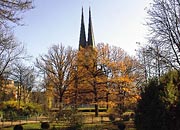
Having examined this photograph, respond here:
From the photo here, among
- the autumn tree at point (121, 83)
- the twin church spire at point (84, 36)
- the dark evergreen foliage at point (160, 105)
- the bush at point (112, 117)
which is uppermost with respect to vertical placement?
the twin church spire at point (84, 36)

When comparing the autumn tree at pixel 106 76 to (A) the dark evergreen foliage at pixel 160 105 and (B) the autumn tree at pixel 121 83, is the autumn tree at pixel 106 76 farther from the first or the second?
(A) the dark evergreen foliage at pixel 160 105

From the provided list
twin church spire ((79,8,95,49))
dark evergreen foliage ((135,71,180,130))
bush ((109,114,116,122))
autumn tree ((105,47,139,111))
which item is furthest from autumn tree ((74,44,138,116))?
twin church spire ((79,8,95,49))

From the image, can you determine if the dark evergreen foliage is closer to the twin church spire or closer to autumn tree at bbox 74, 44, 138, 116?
autumn tree at bbox 74, 44, 138, 116

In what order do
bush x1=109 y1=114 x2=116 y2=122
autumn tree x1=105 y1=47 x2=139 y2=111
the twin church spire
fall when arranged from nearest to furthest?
1. bush x1=109 y1=114 x2=116 y2=122
2. autumn tree x1=105 y1=47 x2=139 y2=111
3. the twin church spire

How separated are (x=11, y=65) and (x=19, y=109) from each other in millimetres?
11793

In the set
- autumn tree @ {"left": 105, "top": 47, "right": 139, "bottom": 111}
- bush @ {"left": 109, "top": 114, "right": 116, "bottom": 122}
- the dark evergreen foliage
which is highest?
autumn tree @ {"left": 105, "top": 47, "right": 139, "bottom": 111}

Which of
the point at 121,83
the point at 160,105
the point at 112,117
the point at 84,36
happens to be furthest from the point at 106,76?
the point at 84,36

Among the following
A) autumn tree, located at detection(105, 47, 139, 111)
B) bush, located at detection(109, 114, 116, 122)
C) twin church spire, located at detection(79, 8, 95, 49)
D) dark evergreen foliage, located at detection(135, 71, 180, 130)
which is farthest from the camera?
twin church spire, located at detection(79, 8, 95, 49)

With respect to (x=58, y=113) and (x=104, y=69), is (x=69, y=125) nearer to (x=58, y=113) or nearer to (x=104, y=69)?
(x=58, y=113)

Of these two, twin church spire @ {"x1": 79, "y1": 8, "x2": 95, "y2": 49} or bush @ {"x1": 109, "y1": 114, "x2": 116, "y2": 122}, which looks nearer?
bush @ {"x1": 109, "y1": 114, "x2": 116, "y2": 122}

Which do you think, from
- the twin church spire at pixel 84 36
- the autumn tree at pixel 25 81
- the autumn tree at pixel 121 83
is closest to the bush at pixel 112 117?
the autumn tree at pixel 121 83

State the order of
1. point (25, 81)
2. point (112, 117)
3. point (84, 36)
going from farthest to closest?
point (84, 36) < point (25, 81) < point (112, 117)

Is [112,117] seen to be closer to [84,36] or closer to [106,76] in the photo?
[106,76]

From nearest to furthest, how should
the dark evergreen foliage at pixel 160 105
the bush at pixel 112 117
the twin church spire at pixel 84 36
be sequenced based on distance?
1. the dark evergreen foliage at pixel 160 105
2. the bush at pixel 112 117
3. the twin church spire at pixel 84 36
